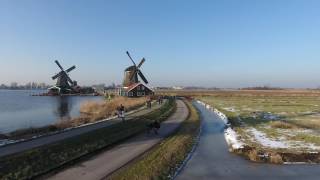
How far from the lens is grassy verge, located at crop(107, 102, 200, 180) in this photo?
15978 mm

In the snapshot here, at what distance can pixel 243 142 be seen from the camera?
25.5m

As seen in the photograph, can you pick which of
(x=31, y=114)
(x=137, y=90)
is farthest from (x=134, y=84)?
(x=31, y=114)

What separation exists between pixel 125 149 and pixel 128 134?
600 centimetres

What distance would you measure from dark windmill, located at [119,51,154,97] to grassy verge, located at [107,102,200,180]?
243 ft

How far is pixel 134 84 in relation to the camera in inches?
4082

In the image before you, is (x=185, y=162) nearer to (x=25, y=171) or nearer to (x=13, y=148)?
(x=25, y=171)

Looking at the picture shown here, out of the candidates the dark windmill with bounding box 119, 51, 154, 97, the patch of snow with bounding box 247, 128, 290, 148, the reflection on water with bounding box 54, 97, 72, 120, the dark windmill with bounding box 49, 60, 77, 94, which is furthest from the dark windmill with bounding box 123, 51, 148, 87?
the patch of snow with bounding box 247, 128, 290, 148

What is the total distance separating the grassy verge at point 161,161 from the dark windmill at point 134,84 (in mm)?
73982

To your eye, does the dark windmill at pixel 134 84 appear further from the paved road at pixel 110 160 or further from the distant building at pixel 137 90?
the paved road at pixel 110 160

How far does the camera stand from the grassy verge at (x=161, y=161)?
52.4 feet

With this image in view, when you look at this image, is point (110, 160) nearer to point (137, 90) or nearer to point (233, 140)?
point (233, 140)

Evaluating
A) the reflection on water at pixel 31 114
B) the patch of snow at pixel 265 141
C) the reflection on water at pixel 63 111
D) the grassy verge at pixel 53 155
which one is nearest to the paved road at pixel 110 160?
the grassy verge at pixel 53 155

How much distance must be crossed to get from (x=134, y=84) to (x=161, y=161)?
3362 inches

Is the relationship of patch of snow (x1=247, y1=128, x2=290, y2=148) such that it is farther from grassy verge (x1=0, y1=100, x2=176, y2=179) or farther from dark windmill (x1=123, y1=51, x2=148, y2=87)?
dark windmill (x1=123, y1=51, x2=148, y2=87)
